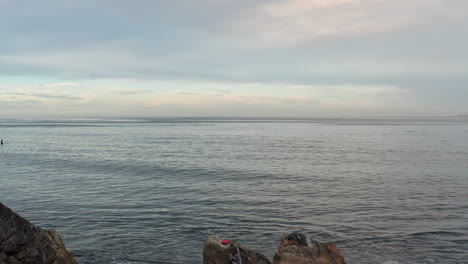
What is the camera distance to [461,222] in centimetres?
2519

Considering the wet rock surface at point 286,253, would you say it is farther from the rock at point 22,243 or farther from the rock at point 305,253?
the rock at point 22,243

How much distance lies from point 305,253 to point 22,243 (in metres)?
10.6

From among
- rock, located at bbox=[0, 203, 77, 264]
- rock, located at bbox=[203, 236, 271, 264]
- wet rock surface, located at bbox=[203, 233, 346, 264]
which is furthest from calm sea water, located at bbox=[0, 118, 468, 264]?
rock, located at bbox=[0, 203, 77, 264]

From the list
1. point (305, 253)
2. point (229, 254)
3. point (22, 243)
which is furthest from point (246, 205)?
point (22, 243)

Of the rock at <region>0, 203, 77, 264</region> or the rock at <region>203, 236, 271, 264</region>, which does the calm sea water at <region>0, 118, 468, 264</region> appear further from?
the rock at <region>0, 203, 77, 264</region>

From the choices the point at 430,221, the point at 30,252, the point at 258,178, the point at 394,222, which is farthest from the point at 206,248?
the point at 258,178

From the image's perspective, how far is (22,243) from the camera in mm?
14008

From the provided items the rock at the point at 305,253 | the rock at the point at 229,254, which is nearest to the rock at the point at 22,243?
the rock at the point at 229,254

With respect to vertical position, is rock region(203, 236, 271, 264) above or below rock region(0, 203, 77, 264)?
below

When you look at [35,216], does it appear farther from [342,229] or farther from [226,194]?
[342,229]

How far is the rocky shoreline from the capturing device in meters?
13.8

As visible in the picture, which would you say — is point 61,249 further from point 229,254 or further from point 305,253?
point 305,253

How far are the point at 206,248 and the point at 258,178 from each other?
28.2m

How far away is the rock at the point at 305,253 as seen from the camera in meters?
14.0
